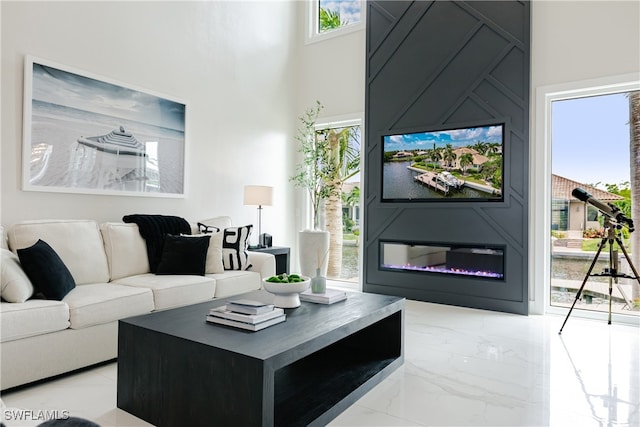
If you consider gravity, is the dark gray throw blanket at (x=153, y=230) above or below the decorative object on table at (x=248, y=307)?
above

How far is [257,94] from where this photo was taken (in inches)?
209

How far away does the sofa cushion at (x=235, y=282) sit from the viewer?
352 centimetres

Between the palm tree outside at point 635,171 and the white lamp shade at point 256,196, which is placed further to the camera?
the white lamp shade at point 256,196

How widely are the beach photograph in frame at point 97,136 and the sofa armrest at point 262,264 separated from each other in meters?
1.06

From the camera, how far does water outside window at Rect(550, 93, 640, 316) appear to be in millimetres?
3869

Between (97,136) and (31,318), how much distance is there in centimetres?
185

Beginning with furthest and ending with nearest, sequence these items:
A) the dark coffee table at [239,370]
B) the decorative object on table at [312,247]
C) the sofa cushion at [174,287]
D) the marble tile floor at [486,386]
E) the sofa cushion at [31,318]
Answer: the sofa cushion at [174,287] < the decorative object on table at [312,247] < the sofa cushion at [31,318] < the marble tile floor at [486,386] < the dark coffee table at [239,370]

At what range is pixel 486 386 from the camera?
242cm

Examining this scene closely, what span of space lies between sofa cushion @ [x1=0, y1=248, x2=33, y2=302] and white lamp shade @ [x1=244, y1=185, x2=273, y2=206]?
101 inches

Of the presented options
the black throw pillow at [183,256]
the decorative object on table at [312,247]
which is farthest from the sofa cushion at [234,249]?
the decorative object on table at [312,247]

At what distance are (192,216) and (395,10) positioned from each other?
335cm

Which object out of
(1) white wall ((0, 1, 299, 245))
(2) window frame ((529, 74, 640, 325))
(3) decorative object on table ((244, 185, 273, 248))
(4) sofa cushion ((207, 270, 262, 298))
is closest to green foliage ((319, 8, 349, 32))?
(1) white wall ((0, 1, 299, 245))

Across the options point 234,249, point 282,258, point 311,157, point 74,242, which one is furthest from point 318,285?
point 311,157
